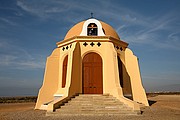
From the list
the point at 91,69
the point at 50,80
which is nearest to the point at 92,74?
the point at 91,69

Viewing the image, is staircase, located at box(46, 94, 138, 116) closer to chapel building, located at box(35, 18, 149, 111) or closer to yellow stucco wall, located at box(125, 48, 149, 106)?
chapel building, located at box(35, 18, 149, 111)

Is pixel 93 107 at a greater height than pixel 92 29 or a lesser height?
lesser

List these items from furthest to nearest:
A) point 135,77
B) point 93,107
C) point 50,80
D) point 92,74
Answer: point 135,77, point 50,80, point 92,74, point 93,107

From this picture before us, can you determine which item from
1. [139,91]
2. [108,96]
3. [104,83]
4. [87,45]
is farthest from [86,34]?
[139,91]

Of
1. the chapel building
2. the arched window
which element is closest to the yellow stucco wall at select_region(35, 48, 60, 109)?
the chapel building

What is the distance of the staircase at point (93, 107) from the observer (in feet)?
36.2

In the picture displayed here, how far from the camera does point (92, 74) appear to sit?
1572cm

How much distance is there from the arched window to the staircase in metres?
7.11

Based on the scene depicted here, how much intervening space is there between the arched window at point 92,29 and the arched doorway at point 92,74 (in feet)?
8.66

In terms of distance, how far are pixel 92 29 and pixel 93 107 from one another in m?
8.79

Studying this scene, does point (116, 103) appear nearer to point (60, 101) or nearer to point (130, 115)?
point (130, 115)

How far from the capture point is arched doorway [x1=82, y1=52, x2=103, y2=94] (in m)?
15.5

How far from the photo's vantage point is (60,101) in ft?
39.8

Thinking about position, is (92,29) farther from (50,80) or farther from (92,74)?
(50,80)
